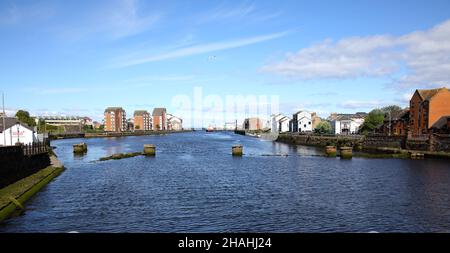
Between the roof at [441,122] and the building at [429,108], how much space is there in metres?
1.33

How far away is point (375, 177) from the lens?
52000 mm

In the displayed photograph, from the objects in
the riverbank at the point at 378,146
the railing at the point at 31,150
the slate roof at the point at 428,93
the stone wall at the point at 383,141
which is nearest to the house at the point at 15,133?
the railing at the point at 31,150

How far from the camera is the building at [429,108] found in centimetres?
10162

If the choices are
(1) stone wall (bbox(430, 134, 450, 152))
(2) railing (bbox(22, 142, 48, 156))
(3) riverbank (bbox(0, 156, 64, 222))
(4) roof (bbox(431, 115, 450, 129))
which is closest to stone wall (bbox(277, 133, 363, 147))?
(4) roof (bbox(431, 115, 450, 129))

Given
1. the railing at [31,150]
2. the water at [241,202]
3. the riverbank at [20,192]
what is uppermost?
the railing at [31,150]

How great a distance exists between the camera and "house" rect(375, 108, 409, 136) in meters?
120

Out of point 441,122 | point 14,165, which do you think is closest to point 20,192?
point 14,165

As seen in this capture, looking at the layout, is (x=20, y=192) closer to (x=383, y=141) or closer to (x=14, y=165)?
(x=14, y=165)

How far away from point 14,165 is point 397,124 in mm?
115018

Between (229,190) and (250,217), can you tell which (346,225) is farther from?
(229,190)

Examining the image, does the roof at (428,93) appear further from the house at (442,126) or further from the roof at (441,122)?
the house at (442,126)
